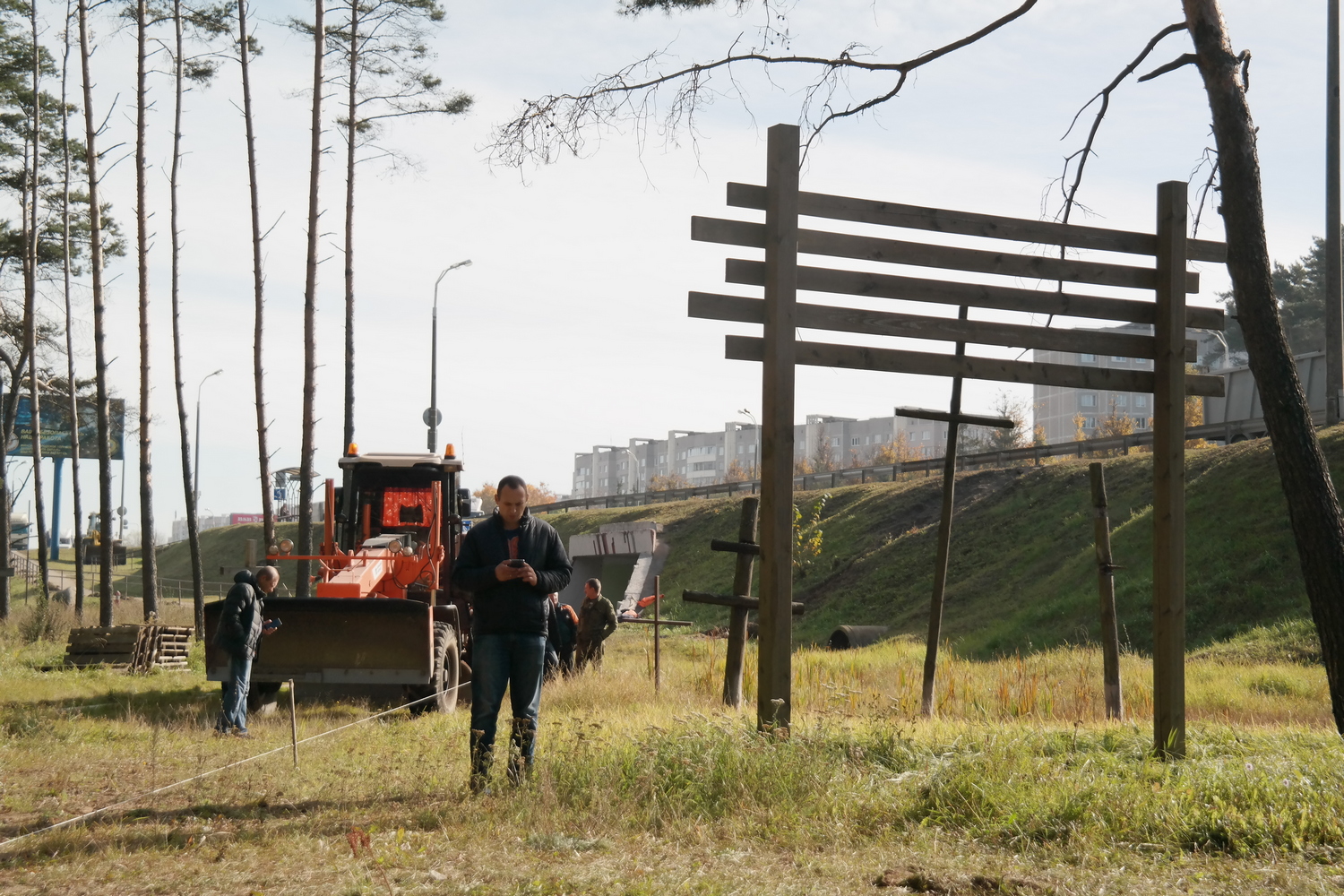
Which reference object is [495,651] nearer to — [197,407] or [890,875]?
→ [890,875]

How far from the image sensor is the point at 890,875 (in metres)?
5.16

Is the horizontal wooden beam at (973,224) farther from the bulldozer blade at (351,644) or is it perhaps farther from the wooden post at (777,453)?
the bulldozer blade at (351,644)

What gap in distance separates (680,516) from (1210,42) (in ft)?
129

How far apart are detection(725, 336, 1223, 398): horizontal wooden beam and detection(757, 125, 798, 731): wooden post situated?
0.56 feet

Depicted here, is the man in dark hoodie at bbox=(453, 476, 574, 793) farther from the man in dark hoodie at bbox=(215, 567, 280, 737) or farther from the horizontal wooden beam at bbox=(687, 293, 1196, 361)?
the man in dark hoodie at bbox=(215, 567, 280, 737)

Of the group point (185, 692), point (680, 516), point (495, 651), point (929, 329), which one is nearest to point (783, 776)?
point (495, 651)

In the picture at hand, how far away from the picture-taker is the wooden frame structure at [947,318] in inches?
282

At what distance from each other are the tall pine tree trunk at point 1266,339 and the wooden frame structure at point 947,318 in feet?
0.81

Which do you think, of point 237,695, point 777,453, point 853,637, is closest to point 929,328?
point 777,453

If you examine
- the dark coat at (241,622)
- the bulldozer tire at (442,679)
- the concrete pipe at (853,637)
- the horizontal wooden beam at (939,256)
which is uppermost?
the horizontal wooden beam at (939,256)

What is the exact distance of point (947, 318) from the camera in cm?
784

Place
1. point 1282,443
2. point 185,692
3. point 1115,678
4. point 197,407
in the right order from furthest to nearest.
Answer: point 197,407, point 185,692, point 1115,678, point 1282,443

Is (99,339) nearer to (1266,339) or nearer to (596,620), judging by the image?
(596,620)

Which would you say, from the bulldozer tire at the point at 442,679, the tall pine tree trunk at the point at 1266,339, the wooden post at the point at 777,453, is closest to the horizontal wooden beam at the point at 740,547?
the wooden post at the point at 777,453
